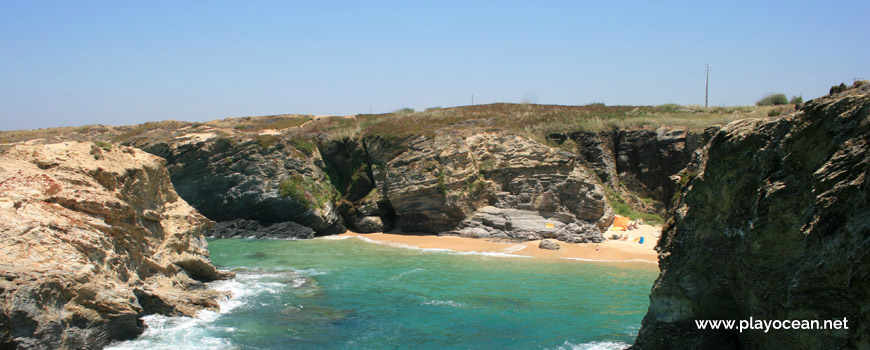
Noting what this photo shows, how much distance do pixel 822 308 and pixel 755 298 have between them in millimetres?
1375

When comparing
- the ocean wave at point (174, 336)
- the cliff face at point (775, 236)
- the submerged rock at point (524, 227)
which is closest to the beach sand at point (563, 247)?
the submerged rock at point (524, 227)

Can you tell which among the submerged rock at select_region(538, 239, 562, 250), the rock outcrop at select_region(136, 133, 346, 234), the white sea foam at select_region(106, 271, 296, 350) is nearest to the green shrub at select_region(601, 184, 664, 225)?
the submerged rock at select_region(538, 239, 562, 250)

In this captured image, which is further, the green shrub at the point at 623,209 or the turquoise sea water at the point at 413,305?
the green shrub at the point at 623,209

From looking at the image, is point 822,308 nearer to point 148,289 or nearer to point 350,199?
point 148,289

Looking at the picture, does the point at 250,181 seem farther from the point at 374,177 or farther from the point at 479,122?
the point at 479,122

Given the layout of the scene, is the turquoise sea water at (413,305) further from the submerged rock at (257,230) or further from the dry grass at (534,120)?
the dry grass at (534,120)

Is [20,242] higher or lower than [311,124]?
lower

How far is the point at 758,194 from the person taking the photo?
7.38m

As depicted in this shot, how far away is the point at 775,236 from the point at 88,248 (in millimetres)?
13658

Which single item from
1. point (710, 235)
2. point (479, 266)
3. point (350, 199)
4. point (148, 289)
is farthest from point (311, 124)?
point (710, 235)

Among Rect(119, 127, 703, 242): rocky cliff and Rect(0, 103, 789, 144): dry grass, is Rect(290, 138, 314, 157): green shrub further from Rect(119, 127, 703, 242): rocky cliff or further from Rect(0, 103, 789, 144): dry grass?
Rect(0, 103, 789, 144): dry grass

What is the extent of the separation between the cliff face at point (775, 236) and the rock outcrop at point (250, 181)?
26.1m

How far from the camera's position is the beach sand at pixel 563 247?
25.2m

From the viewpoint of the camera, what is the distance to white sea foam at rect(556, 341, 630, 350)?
1305 cm
